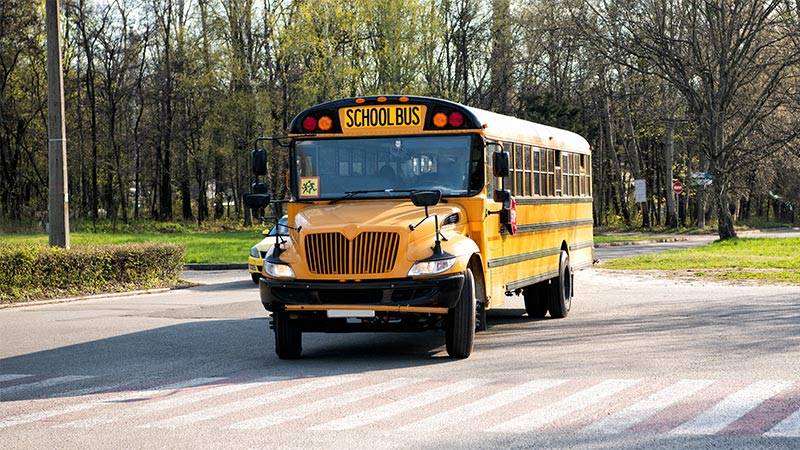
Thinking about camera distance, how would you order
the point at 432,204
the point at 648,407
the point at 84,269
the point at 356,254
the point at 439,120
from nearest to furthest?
the point at 648,407, the point at 356,254, the point at 432,204, the point at 439,120, the point at 84,269

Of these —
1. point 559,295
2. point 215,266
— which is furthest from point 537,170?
point 215,266

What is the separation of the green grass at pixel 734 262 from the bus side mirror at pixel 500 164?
12.9m

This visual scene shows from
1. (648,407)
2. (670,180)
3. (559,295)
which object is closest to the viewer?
(648,407)

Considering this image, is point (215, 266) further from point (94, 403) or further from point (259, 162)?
point (94, 403)

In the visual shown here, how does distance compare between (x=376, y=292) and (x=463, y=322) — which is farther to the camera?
(x=463, y=322)

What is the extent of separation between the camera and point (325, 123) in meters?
14.7

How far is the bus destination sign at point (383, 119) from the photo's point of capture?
14.5 m

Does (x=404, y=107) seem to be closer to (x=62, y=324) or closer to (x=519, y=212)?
(x=519, y=212)

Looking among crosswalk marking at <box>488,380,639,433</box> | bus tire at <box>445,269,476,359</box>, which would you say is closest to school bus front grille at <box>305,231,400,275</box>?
bus tire at <box>445,269,476,359</box>

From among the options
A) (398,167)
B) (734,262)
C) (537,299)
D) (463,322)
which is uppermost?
(398,167)

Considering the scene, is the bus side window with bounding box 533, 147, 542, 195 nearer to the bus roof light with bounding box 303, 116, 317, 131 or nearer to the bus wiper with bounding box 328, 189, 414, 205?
the bus wiper with bounding box 328, 189, 414, 205

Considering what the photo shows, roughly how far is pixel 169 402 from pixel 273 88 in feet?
187

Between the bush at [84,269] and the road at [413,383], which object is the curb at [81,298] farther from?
the road at [413,383]

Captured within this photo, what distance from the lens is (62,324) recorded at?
18.5 m
